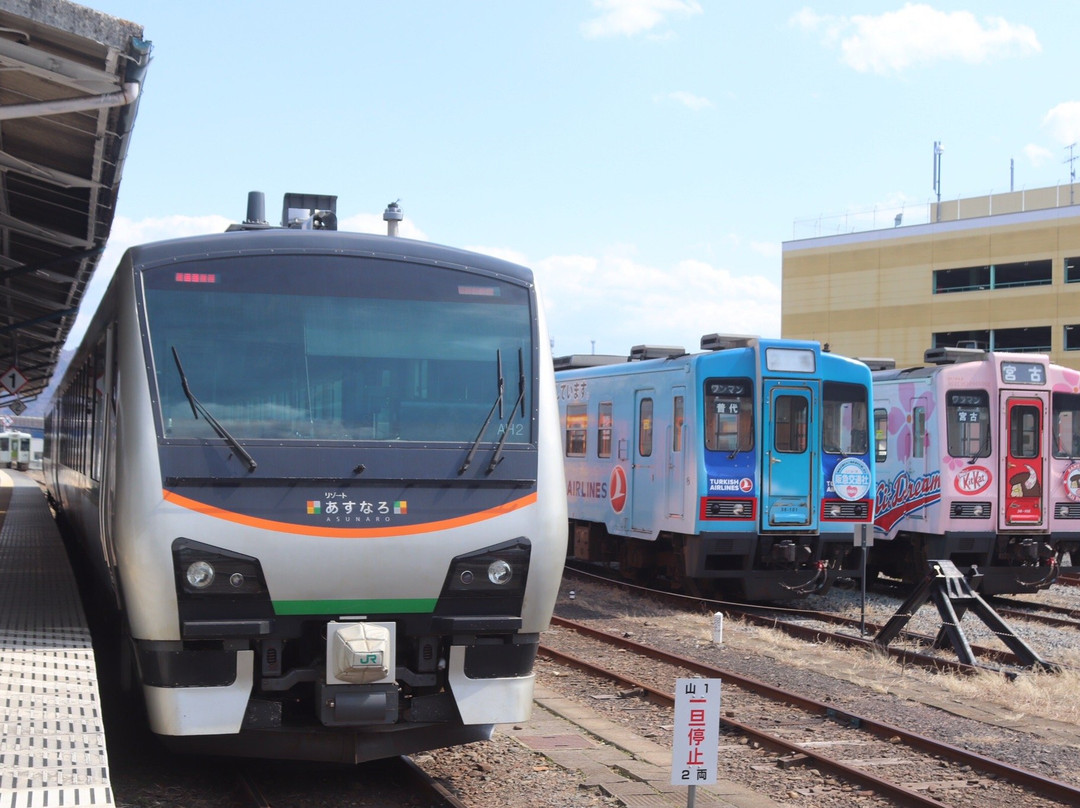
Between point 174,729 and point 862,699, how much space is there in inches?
236

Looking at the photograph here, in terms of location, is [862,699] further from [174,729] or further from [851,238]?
[851,238]

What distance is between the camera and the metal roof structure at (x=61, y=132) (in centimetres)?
704

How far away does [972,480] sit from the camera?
1675 centimetres

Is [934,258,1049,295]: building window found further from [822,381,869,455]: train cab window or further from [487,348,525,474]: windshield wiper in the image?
[487,348,525,474]: windshield wiper

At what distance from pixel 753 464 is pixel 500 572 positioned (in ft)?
29.3

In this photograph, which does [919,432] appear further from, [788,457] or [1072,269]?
[1072,269]

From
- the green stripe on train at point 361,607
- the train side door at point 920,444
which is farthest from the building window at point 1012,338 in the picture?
the green stripe on train at point 361,607

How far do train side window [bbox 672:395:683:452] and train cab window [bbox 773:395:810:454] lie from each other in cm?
113

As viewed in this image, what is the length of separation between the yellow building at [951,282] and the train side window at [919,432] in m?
29.2

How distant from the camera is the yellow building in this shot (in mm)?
46938

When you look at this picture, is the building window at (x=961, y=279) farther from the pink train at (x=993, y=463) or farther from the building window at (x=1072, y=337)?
the pink train at (x=993, y=463)

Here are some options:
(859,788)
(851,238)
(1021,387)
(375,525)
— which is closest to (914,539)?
(1021,387)

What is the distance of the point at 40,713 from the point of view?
5.95 metres

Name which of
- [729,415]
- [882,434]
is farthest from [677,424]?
[882,434]
